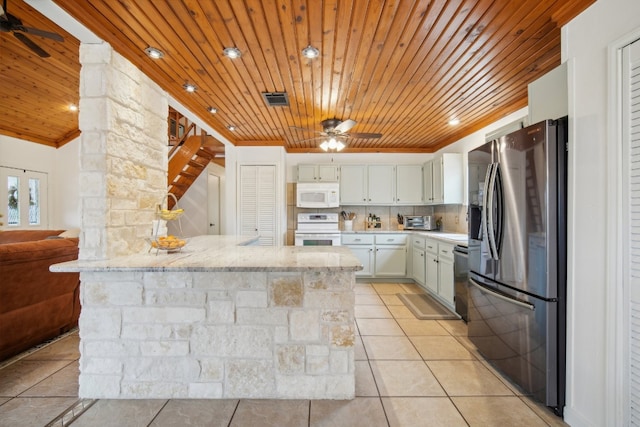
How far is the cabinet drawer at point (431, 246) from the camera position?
12.3 ft

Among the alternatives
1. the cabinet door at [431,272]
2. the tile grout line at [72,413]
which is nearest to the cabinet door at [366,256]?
the cabinet door at [431,272]

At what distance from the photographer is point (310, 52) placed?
6.68 feet

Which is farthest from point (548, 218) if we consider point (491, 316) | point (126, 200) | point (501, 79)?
point (126, 200)

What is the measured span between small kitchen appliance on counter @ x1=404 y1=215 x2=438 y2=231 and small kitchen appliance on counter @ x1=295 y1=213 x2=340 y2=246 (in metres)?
1.27

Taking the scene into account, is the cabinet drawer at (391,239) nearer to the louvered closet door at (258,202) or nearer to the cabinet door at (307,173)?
the cabinet door at (307,173)

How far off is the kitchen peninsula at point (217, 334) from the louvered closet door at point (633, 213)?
1370 millimetres

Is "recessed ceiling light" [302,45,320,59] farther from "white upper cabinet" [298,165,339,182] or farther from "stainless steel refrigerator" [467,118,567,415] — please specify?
"white upper cabinet" [298,165,339,182]

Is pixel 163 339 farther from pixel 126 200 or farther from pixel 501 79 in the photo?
pixel 501 79

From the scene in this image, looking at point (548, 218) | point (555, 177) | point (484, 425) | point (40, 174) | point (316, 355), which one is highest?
point (40, 174)

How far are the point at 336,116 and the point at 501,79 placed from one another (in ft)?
5.69

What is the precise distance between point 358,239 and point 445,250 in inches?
61.5

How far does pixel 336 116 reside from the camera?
347 centimetres

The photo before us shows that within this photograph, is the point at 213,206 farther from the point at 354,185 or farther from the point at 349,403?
the point at 349,403

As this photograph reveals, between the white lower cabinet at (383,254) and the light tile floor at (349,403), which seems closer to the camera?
the light tile floor at (349,403)
